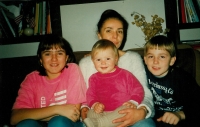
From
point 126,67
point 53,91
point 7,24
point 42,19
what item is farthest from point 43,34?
point 126,67

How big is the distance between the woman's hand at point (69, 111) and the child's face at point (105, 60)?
1.02 ft

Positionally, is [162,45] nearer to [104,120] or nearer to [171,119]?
[171,119]

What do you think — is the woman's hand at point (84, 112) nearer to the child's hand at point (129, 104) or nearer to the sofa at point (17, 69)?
the child's hand at point (129, 104)

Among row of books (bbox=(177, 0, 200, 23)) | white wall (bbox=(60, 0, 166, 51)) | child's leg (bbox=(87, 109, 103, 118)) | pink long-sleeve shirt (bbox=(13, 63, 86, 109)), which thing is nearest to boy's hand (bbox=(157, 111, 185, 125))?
child's leg (bbox=(87, 109, 103, 118))

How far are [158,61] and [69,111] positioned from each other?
0.68m

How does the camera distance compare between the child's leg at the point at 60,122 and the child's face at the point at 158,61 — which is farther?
the child's face at the point at 158,61

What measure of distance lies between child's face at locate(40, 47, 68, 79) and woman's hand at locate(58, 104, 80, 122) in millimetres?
288

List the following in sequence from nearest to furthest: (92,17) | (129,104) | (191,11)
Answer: (129,104) → (191,11) → (92,17)

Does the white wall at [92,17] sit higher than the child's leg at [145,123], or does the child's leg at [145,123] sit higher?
the white wall at [92,17]

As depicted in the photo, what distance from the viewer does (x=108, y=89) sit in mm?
1131

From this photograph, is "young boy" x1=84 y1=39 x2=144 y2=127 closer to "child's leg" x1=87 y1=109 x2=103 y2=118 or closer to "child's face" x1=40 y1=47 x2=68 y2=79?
"child's leg" x1=87 y1=109 x2=103 y2=118

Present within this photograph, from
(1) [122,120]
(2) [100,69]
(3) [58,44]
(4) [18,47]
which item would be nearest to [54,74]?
(3) [58,44]

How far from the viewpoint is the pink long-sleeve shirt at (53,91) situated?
113 centimetres

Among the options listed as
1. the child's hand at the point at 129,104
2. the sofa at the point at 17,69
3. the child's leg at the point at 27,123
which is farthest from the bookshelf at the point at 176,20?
the child's leg at the point at 27,123
